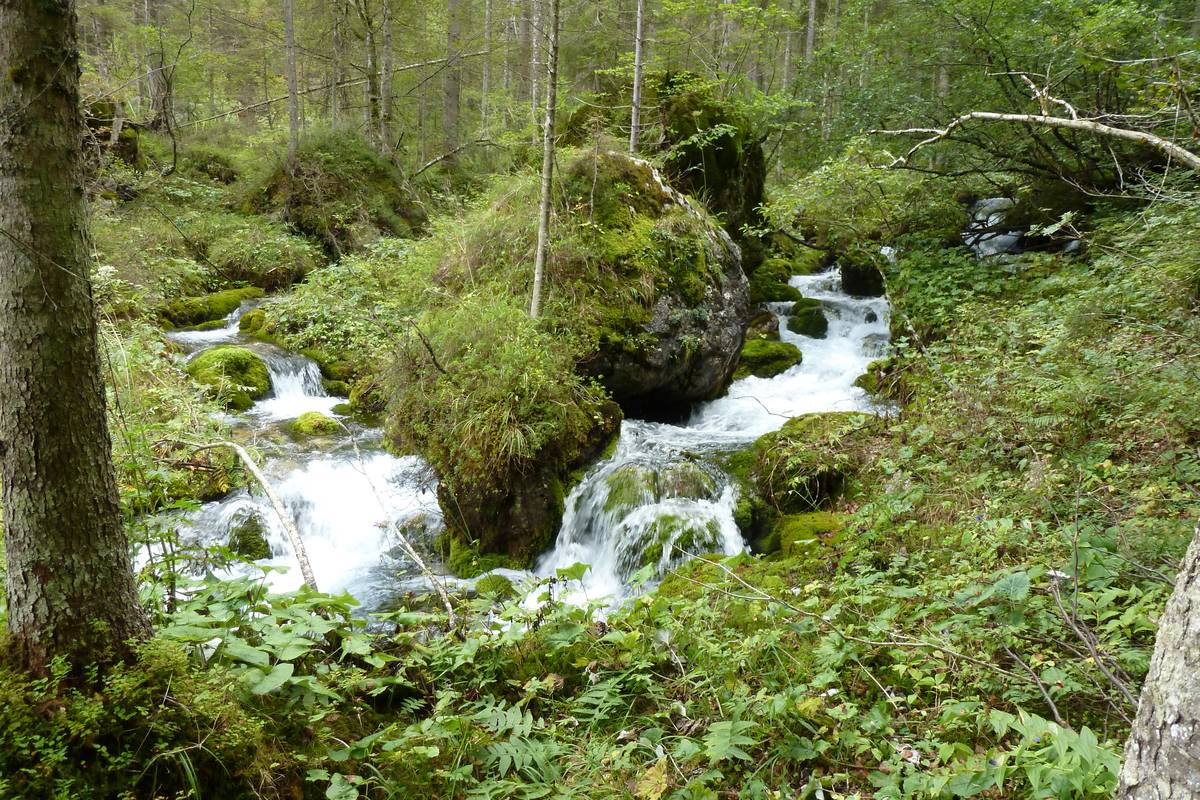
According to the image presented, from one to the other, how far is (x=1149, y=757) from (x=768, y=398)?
8.53 m

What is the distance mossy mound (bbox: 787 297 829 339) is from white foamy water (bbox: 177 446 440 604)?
8.05 m

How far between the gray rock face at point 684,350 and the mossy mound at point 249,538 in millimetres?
3972

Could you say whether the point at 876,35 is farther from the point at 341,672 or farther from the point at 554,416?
the point at 341,672

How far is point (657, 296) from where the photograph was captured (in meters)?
8.27

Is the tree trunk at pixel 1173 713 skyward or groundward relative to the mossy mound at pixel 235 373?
skyward

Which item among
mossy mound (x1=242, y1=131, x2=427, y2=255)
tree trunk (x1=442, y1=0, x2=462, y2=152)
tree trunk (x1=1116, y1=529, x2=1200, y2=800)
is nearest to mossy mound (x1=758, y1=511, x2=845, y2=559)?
tree trunk (x1=1116, y1=529, x2=1200, y2=800)

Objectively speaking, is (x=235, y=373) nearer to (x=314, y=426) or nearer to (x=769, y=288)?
(x=314, y=426)

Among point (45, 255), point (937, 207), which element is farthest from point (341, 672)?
point (937, 207)

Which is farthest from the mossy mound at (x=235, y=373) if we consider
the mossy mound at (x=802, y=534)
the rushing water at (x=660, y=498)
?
the mossy mound at (x=802, y=534)

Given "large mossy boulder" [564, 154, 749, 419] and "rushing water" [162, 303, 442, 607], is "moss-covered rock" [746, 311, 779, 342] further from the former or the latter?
"rushing water" [162, 303, 442, 607]

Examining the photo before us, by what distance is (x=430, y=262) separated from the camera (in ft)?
29.9

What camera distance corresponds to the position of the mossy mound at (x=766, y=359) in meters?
10.5

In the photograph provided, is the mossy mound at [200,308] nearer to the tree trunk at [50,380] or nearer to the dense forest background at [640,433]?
the dense forest background at [640,433]

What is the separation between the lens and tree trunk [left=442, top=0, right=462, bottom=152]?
58.1 feet
